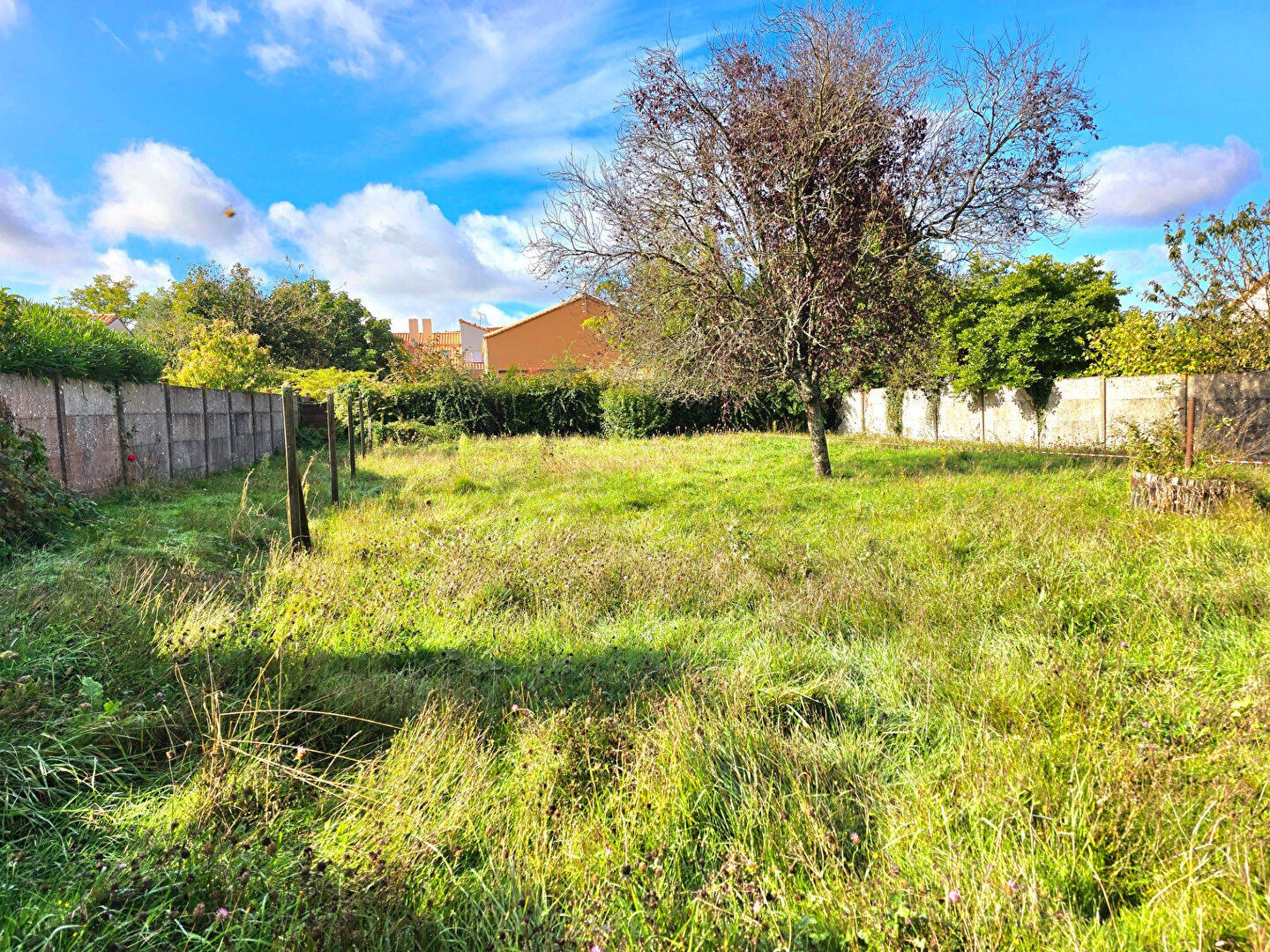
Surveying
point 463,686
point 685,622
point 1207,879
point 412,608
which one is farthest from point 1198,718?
point 412,608

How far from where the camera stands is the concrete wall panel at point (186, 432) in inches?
399

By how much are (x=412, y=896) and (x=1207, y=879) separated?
2.26m

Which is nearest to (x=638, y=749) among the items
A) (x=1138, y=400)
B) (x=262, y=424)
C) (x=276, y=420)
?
(x=262, y=424)

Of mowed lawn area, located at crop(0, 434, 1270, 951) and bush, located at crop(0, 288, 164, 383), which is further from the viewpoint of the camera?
bush, located at crop(0, 288, 164, 383)

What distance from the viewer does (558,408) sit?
21.3 metres

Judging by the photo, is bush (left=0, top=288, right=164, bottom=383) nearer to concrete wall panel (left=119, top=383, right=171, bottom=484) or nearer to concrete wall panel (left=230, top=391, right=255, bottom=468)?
concrete wall panel (left=119, top=383, right=171, bottom=484)

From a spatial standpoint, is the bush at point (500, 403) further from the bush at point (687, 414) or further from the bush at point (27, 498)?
the bush at point (27, 498)

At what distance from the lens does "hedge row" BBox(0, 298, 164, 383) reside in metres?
6.82

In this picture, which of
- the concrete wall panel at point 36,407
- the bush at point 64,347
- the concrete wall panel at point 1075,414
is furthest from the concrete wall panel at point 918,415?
the concrete wall panel at point 36,407

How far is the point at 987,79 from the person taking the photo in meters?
9.98

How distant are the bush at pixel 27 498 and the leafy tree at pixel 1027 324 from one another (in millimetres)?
17494

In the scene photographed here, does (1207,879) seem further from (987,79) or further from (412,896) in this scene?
(987,79)

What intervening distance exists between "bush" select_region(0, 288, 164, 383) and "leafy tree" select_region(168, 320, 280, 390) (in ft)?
23.3

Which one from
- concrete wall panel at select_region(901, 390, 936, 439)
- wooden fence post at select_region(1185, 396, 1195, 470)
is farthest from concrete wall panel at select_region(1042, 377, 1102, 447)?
wooden fence post at select_region(1185, 396, 1195, 470)
